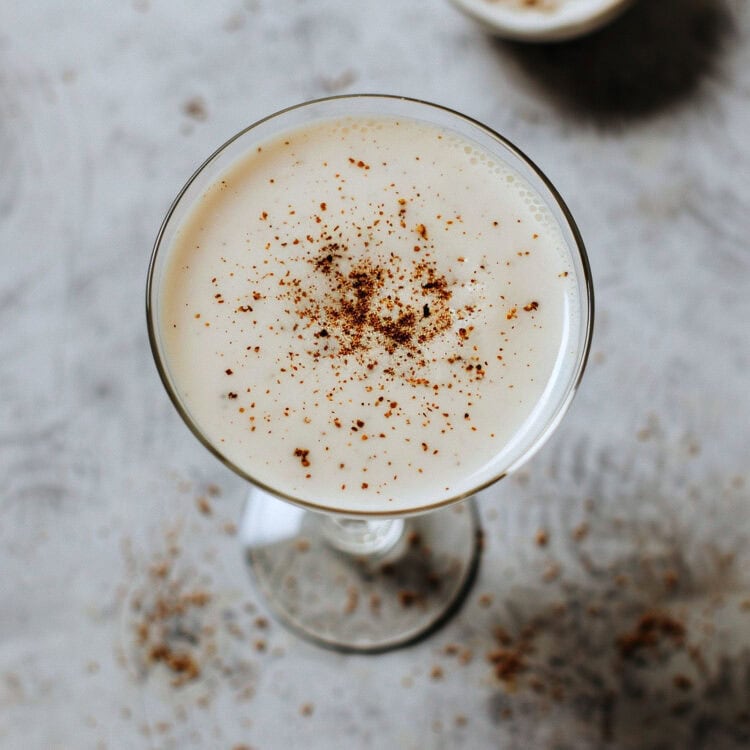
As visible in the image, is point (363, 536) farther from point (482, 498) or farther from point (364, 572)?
point (482, 498)

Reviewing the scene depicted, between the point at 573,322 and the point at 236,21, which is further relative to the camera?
the point at 236,21

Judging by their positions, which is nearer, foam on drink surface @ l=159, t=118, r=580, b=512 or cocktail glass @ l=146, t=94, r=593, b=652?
foam on drink surface @ l=159, t=118, r=580, b=512

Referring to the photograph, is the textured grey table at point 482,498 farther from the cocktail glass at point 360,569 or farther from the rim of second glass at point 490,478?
the rim of second glass at point 490,478

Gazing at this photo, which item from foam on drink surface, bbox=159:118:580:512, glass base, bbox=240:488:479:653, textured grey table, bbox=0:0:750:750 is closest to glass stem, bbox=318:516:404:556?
glass base, bbox=240:488:479:653

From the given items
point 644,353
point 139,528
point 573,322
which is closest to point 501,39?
point 644,353

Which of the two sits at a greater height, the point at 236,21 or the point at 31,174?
the point at 236,21

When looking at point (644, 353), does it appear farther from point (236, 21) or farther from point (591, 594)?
point (236, 21)

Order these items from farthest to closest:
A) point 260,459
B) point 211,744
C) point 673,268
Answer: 1. point 673,268
2. point 211,744
3. point 260,459

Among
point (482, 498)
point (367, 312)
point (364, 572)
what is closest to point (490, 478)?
point (367, 312)

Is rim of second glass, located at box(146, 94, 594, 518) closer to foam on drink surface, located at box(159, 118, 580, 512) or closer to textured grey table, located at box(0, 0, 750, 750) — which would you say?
foam on drink surface, located at box(159, 118, 580, 512)
